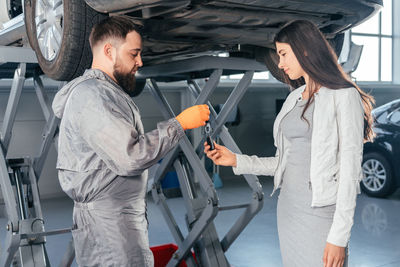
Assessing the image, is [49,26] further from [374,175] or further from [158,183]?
[374,175]

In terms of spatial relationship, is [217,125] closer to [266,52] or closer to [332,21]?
[266,52]

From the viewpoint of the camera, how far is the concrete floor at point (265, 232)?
3.81 meters

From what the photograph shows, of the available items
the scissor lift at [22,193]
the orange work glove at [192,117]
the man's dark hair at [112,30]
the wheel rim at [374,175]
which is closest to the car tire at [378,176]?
the wheel rim at [374,175]

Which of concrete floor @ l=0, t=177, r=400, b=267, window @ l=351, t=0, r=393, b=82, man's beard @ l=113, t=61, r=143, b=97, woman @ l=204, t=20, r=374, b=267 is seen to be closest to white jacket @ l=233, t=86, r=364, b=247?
woman @ l=204, t=20, r=374, b=267

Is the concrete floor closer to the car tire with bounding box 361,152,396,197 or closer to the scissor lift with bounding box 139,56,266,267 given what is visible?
the car tire with bounding box 361,152,396,197

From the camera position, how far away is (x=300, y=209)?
5.38 ft

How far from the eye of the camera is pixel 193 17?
2010 mm

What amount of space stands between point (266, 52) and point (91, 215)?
1652 millimetres

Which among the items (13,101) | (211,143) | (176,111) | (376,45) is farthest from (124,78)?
(376,45)

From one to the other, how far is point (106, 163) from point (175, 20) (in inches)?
30.8

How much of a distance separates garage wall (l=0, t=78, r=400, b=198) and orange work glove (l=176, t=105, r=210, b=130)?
4.81m

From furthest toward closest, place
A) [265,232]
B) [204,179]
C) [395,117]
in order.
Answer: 1. [395,117]
2. [265,232]
3. [204,179]

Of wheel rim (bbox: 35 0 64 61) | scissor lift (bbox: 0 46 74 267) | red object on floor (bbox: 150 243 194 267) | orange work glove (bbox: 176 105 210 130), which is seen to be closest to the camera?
orange work glove (bbox: 176 105 210 130)

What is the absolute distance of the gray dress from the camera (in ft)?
5.22
